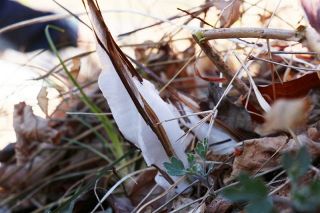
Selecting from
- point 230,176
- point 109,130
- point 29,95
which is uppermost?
point 29,95

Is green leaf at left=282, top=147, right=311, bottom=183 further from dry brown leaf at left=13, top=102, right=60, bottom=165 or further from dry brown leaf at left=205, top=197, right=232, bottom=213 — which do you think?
dry brown leaf at left=13, top=102, right=60, bottom=165

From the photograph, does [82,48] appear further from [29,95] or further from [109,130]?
[109,130]

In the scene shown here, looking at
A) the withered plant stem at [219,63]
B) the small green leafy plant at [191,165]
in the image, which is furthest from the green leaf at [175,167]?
the withered plant stem at [219,63]

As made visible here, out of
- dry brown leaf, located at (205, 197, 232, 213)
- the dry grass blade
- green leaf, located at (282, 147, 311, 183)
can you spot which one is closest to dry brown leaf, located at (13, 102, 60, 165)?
the dry grass blade

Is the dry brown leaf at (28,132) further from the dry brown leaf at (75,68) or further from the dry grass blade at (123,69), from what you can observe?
the dry grass blade at (123,69)


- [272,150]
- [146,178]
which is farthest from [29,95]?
[272,150]

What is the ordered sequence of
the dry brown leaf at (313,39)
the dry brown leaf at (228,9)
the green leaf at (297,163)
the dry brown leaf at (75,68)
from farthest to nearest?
1. the dry brown leaf at (75,68)
2. the dry brown leaf at (228,9)
3. the dry brown leaf at (313,39)
4. the green leaf at (297,163)
